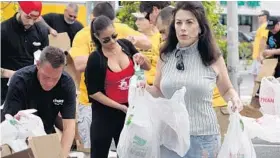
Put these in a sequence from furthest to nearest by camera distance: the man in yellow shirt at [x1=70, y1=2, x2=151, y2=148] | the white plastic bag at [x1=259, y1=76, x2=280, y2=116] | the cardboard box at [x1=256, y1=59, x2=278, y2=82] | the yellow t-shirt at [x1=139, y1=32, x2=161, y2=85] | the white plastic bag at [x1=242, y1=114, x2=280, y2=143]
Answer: the cardboard box at [x1=256, y1=59, x2=278, y2=82] → the yellow t-shirt at [x1=139, y1=32, x2=161, y2=85] → the man in yellow shirt at [x1=70, y1=2, x2=151, y2=148] → the white plastic bag at [x1=259, y1=76, x2=280, y2=116] → the white plastic bag at [x1=242, y1=114, x2=280, y2=143]

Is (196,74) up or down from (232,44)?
up

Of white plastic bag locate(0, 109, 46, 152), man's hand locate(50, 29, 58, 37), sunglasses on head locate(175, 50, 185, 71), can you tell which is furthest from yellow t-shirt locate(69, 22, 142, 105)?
sunglasses on head locate(175, 50, 185, 71)

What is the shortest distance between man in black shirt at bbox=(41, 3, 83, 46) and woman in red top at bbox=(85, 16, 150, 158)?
3078 millimetres

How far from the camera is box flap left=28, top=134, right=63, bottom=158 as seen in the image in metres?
3.57

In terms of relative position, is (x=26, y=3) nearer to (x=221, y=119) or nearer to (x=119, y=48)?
(x=119, y=48)

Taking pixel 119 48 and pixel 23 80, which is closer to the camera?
pixel 23 80

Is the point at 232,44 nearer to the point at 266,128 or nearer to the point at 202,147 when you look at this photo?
the point at 266,128

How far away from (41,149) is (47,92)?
0.64 m

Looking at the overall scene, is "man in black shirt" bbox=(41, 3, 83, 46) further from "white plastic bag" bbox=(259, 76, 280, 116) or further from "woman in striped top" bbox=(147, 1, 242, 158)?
"woman in striped top" bbox=(147, 1, 242, 158)

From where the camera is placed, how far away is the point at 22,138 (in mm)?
3791

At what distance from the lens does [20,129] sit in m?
3.76

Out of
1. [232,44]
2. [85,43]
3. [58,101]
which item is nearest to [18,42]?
[85,43]

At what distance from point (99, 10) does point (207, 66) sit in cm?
225

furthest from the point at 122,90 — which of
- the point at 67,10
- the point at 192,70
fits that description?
the point at 67,10
